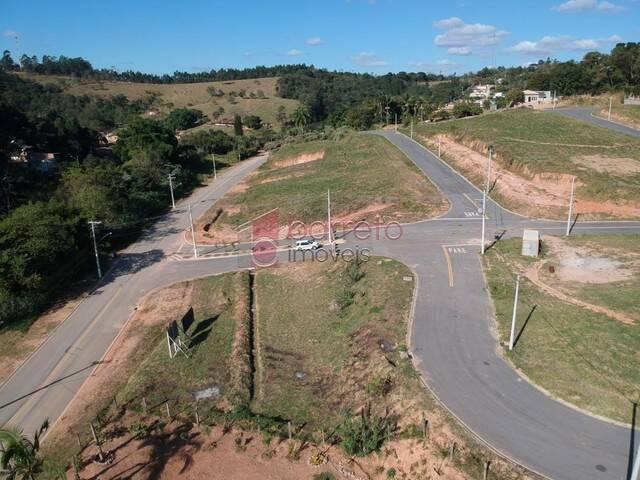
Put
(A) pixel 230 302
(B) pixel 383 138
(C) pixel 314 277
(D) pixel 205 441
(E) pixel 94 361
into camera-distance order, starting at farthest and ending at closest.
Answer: (B) pixel 383 138 < (C) pixel 314 277 < (A) pixel 230 302 < (E) pixel 94 361 < (D) pixel 205 441

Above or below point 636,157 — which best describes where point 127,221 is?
below

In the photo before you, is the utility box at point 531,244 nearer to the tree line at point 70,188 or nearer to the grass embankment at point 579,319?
the grass embankment at point 579,319

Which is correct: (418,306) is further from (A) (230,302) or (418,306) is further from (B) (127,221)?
(B) (127,221)

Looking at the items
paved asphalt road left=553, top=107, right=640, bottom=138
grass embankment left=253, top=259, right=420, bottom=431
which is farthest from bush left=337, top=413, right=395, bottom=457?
paved asphalt road left=553, top=107, right=640, bottom=138

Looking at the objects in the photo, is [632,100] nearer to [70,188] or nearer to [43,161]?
[70,188]

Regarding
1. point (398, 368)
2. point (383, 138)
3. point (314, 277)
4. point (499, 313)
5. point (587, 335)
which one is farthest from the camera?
point (383, 138)

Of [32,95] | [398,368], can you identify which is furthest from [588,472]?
[32,95]

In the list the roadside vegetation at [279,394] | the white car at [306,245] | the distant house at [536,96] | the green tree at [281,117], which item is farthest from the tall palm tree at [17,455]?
the green tree at [281,117]

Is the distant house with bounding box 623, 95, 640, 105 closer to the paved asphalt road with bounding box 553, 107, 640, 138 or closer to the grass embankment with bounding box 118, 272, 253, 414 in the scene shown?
the paved asphalt road with bounding box 553, 107, 640, 138
